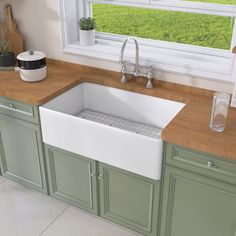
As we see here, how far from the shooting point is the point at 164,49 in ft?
8.52

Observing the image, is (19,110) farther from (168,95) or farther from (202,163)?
(202,163)

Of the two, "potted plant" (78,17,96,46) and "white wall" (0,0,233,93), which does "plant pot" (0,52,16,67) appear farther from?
"potted plant" (78,17,96,46)

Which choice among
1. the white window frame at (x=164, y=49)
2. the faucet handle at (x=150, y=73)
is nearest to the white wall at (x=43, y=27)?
the white window frame at (x=164, y=49)

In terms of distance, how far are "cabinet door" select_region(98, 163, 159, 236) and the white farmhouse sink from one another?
0.08 metres

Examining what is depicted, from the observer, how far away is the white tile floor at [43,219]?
94.7 inches

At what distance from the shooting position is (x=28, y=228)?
244 centimetres

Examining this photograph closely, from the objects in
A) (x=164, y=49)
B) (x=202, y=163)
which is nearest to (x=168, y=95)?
(x=164, y=49)

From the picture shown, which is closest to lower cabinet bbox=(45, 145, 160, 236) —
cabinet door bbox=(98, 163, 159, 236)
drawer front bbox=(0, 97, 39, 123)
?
cabinet door bbox=(98, 163, 159, 236)

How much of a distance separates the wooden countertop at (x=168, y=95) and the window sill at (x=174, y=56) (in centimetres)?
12

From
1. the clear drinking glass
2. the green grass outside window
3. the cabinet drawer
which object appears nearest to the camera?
the cabinet drawer

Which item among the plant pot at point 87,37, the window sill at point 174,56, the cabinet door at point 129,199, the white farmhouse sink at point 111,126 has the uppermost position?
the plant pot at point 87,37

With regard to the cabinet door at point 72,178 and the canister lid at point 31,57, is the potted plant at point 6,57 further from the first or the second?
the cabinet door at point 72,178

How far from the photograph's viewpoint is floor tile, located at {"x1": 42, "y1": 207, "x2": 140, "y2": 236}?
2393mm

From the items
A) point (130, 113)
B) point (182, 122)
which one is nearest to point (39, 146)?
point (130, 113)
